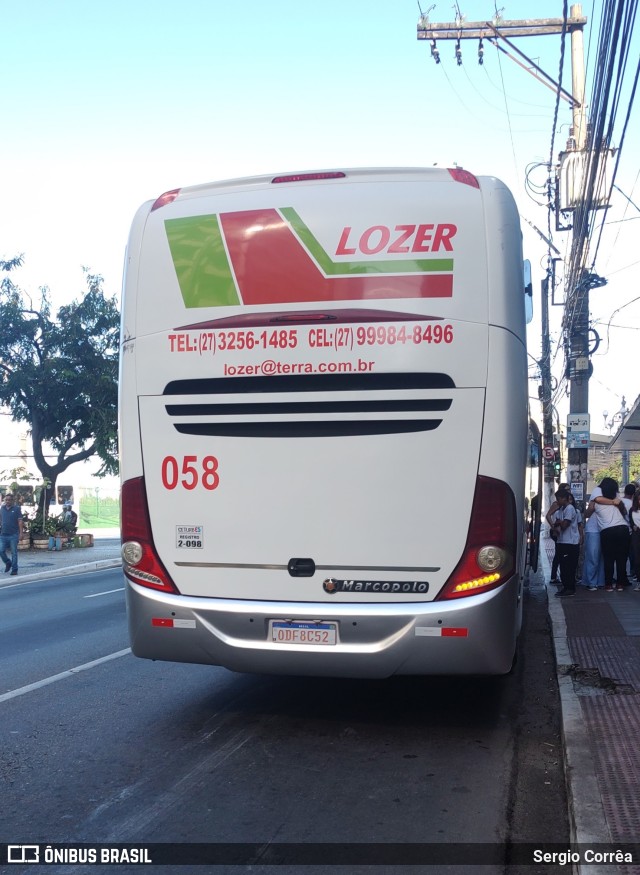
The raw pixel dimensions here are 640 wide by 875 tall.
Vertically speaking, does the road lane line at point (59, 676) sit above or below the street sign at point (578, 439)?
below

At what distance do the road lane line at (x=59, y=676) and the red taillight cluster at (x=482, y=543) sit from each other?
3954mm

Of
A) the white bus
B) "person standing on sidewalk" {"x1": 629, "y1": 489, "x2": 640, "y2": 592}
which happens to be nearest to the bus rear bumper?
the white bus

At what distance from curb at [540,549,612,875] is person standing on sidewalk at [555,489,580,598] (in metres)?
5.73

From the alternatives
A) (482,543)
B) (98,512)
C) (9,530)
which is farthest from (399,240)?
(98,512)

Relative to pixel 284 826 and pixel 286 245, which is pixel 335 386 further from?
pixel 284 826

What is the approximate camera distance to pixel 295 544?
5820mm

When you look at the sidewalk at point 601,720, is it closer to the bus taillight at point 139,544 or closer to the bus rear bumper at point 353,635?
the bus rear bumper at point 353,635

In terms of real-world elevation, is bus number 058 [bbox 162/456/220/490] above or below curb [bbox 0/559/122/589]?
above

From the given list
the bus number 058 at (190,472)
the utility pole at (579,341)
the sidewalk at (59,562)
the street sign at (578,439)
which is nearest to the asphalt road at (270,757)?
the bus number 058 at (190,472)

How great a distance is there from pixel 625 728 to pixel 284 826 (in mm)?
2515

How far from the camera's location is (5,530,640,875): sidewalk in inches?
171

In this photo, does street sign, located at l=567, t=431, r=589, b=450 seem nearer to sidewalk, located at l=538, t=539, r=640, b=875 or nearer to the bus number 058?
sidewalk, located at l=538, t=539, r=640, b=875

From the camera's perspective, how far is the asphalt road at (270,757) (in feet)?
15.1

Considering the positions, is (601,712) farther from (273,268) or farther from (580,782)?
(273,268)
